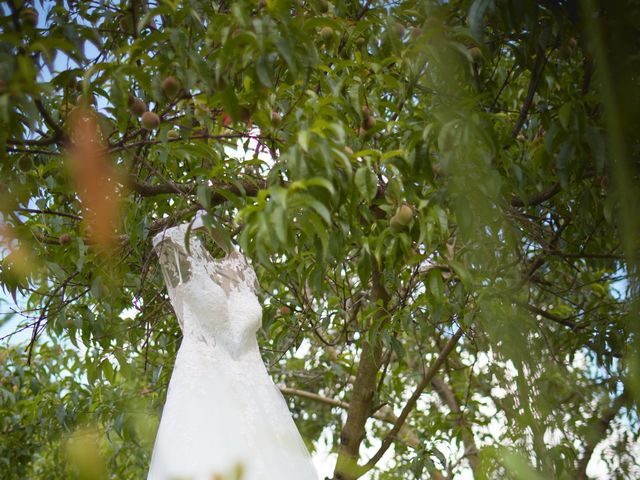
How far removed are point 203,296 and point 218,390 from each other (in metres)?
0.20

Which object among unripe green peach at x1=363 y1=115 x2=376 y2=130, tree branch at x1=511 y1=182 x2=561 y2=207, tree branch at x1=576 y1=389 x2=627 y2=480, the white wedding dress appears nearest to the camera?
tree branch at x1=576 y1=389 x2=627 y2=480

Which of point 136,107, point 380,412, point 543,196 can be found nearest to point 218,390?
point 136,107

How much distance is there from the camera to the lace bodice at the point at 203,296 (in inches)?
57.0

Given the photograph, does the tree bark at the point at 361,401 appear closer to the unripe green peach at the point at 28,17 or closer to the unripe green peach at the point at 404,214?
the unripe green peach at the point at 404,214

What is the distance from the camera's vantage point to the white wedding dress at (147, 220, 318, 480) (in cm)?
128

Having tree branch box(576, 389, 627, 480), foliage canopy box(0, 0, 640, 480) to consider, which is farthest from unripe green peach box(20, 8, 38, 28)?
tree branch box(576, 389, 627, 480)

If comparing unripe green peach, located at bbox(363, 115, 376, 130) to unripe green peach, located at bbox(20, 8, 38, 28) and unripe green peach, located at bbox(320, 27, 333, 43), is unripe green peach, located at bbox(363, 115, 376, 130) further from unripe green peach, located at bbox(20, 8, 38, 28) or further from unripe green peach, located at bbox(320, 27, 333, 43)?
unripe green peach, located at bbox(20, 8, 38, 28)

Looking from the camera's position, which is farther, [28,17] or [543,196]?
[543,196]

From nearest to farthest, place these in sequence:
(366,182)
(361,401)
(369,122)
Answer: (366,182) → (369,122) → (361,401)

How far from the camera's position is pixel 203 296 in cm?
145

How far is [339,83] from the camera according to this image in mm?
1305

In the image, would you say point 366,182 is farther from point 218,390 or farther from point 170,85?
point 218,390

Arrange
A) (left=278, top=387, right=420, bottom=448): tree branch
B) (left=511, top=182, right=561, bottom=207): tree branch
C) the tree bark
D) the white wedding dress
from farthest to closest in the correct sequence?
1. (left=278, top=387, right=420, bottom=448): tree branch
2. the tree bark
3. (left=511, top=182, right=561, bottom=207): tree branch
4. the white wedding dress

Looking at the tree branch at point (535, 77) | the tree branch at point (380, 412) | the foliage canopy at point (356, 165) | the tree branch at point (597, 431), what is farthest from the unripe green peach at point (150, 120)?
the tree branch at point (380, 412)
